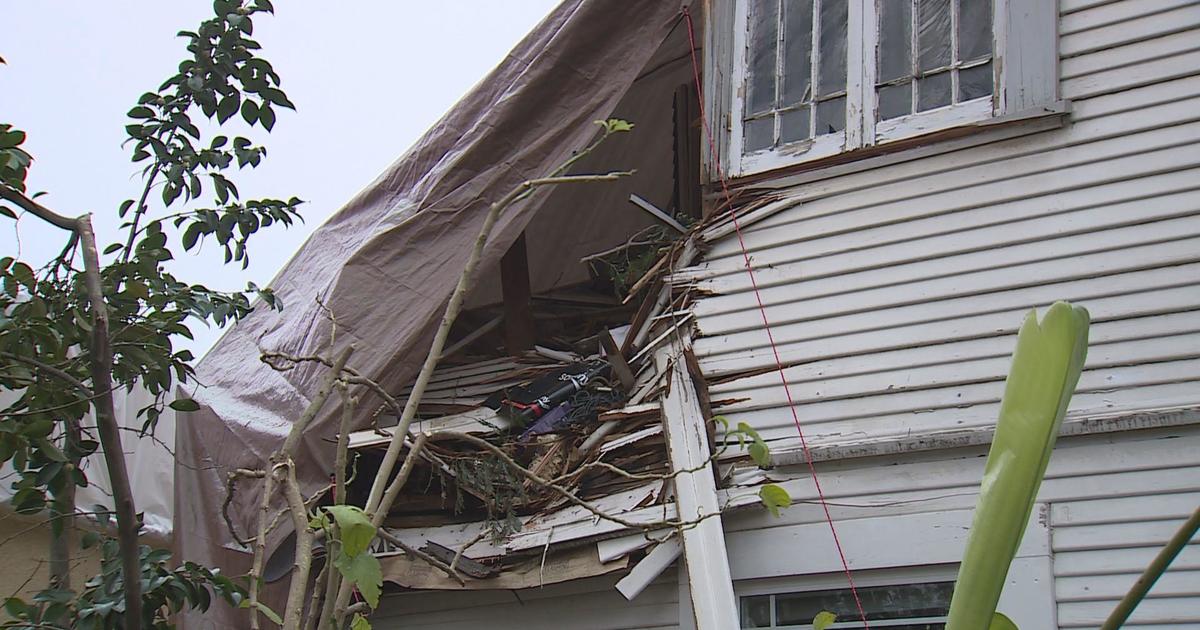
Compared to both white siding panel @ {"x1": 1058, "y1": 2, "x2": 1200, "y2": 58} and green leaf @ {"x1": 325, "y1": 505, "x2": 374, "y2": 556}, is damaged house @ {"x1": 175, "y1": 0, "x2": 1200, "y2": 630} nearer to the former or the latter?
white siding panel @ {"x1": 1058, "y1": 2, "x2": 1200, "y2": 58}

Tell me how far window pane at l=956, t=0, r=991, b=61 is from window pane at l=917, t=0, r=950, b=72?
7 cm

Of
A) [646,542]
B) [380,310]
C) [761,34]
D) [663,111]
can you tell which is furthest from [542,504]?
[663,111]

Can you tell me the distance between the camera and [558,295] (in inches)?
291

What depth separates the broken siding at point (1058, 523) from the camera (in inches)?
169

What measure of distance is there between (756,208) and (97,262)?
3122 mm

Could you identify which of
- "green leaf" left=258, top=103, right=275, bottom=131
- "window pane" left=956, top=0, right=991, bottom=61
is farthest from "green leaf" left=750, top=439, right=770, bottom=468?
"green leaf" left=258, top=103, right=275, bottom=131

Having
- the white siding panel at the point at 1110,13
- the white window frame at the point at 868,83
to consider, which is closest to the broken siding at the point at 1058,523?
the white window frame at the point at 868,83

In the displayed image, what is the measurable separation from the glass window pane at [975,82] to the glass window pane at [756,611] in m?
2.53

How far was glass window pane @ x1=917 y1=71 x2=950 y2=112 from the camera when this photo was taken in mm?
5305

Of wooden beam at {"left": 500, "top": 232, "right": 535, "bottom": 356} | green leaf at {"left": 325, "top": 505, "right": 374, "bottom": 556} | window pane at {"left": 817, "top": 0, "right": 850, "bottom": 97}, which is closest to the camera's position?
green leaf at {"left": 325, "top": 505, "right": 374, "bottom": 556}

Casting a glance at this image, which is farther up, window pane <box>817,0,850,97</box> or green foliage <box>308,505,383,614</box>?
window pane <box>817,0,850,97</box>

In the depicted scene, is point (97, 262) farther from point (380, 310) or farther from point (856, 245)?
point (856, 245)

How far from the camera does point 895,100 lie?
17.8 ft

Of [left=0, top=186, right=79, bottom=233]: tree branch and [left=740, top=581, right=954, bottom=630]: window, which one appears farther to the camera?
[left=740, top=581, right=954, bottom=630]: window
